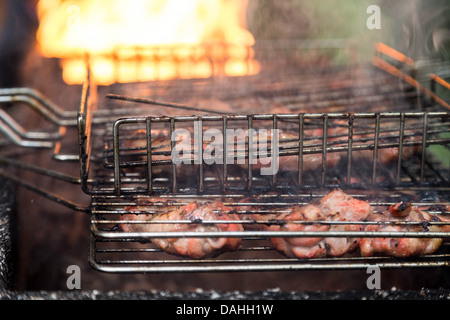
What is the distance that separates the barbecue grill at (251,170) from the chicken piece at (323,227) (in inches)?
2.3

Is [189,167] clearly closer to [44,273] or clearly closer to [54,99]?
[44,273]

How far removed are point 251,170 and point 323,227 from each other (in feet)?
1.44

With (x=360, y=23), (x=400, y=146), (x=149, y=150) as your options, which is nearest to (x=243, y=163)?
(x=149, y=150)

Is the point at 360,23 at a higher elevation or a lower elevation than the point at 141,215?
higher

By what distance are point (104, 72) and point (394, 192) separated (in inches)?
155

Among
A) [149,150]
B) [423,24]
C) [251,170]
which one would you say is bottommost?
[251,170]

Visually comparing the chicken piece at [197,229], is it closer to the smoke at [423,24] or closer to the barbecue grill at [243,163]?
the barbecue grill at [243,163]

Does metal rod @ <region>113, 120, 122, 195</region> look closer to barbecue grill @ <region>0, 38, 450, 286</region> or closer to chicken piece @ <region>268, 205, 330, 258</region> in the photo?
barbecue grill @ <region>0, 38, 450, 286</region>

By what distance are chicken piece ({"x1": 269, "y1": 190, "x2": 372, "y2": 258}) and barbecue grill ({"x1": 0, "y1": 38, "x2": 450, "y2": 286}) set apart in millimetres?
58

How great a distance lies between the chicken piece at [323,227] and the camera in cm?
174

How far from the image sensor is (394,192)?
215cm

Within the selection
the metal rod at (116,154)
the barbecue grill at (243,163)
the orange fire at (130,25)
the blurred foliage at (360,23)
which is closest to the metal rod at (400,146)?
the barbecue grill at (243,163)

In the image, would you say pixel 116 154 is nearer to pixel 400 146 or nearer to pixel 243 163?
pixel 243 163

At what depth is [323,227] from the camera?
5.70ft
